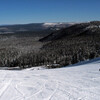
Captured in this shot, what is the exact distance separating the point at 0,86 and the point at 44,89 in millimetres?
4670

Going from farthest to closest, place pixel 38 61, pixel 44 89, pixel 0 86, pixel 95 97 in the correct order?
pixel 38 61 → pixel 0 86 → pixel 44 89 → pixel 95 97

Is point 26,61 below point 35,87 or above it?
below

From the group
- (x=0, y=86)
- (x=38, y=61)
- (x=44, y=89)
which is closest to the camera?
(x=44, y=89)

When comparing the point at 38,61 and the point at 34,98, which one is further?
the point at 38,61

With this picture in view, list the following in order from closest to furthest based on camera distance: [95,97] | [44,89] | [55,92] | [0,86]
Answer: [95,97] → [55,92] → [44,89] → [0,86]

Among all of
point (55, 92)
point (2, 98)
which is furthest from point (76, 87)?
point (2, 98)

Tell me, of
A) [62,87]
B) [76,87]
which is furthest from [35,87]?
[76,87]

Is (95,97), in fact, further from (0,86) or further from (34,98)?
(0,86)

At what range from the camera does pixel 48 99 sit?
46.6 ft

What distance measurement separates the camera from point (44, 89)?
56.2 feet

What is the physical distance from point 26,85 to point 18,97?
4.03 m

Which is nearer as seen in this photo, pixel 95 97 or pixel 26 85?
pixel 95 97

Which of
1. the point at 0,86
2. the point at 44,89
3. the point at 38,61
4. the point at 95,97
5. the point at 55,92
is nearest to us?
the point at 95,97

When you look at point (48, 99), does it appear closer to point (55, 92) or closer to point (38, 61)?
point (55, 92)
